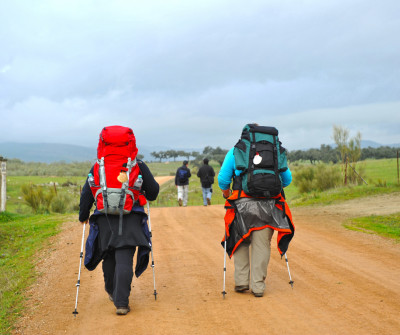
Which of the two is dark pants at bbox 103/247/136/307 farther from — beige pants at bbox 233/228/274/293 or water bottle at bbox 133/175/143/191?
beige pants at bbox 233/228/274/293

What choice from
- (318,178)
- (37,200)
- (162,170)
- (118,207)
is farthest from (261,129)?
(162,170)

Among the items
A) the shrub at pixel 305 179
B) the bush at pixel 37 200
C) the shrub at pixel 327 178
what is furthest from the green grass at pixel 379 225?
the bush at pixel 37 200

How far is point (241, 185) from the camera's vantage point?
6691mm

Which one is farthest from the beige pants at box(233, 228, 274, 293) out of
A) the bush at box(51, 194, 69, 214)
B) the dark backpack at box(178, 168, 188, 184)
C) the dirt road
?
the bush at box(51, 194, 69, 214)

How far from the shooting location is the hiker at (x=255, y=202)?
6.46 metres

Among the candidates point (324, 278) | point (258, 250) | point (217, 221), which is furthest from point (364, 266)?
point (217, 221)

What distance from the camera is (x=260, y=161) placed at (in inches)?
253

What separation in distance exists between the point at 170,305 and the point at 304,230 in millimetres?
7354

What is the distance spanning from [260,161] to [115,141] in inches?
72.3

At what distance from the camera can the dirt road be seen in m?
5.54

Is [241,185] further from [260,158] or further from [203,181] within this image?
[203,181]

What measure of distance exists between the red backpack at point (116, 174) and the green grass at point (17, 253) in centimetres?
188

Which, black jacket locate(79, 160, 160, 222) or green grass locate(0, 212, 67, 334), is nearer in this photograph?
black jacket locate(79, 160, 160, 222)

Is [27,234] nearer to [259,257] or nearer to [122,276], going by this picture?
[122,276]
